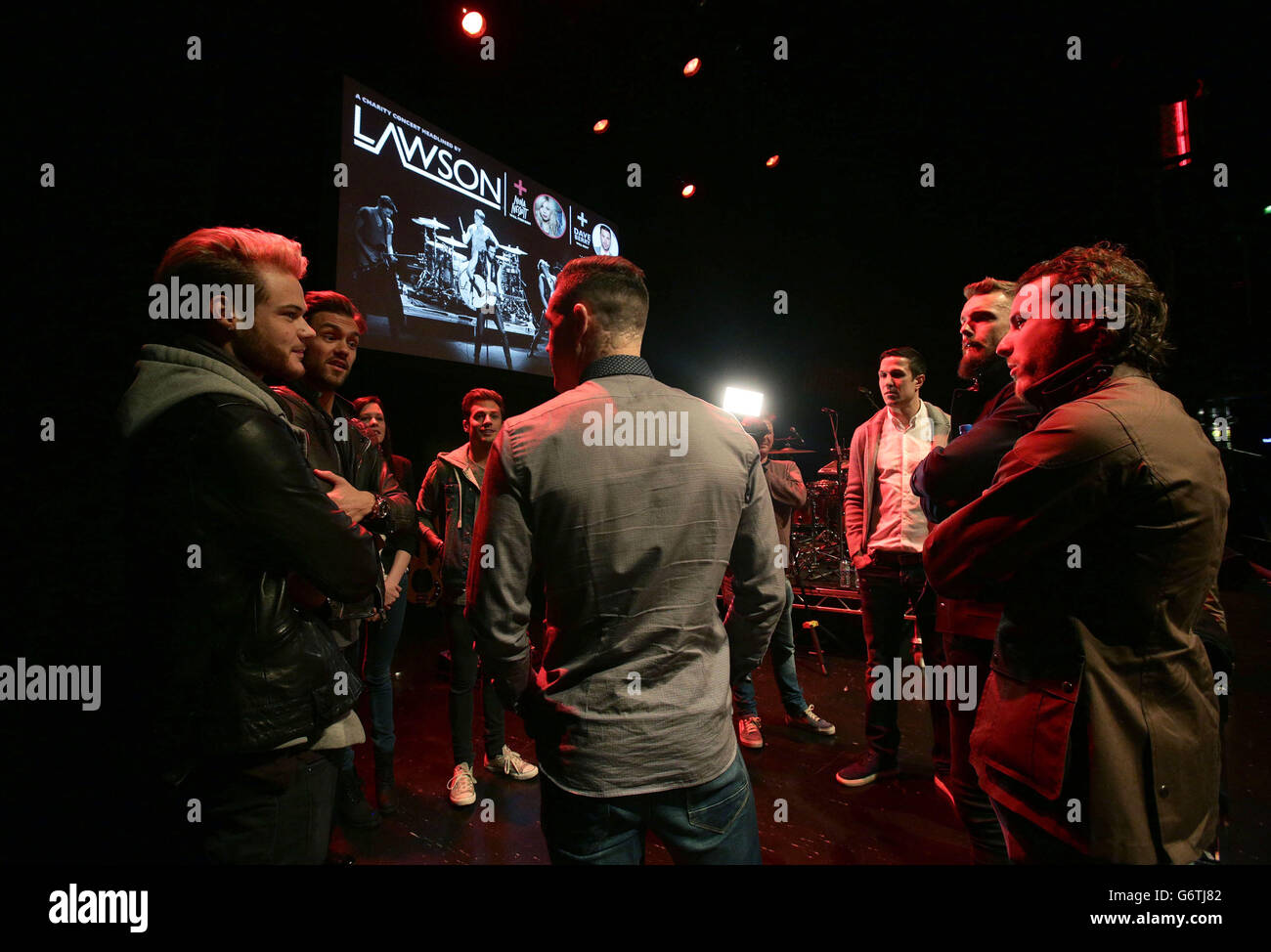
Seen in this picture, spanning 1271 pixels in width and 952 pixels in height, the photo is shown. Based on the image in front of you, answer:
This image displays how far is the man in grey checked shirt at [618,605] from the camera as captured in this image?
1032 millimetres

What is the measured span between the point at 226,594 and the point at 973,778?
2240 millimetres

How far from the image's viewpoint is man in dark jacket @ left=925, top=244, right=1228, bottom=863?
102 centimetres

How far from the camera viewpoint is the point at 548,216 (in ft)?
19.9

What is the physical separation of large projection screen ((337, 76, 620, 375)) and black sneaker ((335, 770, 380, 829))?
10.7 feet

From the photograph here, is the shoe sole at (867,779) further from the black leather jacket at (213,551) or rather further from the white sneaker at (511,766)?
the black leather jacket at (213,551)

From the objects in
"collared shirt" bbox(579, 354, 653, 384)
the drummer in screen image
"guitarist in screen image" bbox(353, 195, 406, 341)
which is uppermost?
the drummer in screen image

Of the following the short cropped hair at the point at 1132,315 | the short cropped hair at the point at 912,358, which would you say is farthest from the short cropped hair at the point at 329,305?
the short cropped hair at the point at 912,358

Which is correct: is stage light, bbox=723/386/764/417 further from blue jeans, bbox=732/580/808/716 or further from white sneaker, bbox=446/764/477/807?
white sneaker, bbox=446/764/477/807

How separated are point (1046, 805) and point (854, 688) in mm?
3301

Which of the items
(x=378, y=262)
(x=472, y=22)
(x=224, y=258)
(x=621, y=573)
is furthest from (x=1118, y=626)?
(x=472, y=22)

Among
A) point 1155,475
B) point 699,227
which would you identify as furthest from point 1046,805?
point 699,227

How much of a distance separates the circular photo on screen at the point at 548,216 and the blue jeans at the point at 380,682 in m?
4.91

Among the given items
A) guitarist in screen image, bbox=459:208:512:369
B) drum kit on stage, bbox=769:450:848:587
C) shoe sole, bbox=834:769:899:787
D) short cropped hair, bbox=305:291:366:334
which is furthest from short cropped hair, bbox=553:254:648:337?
drum kit on stage, bbox=769:450:848:587
